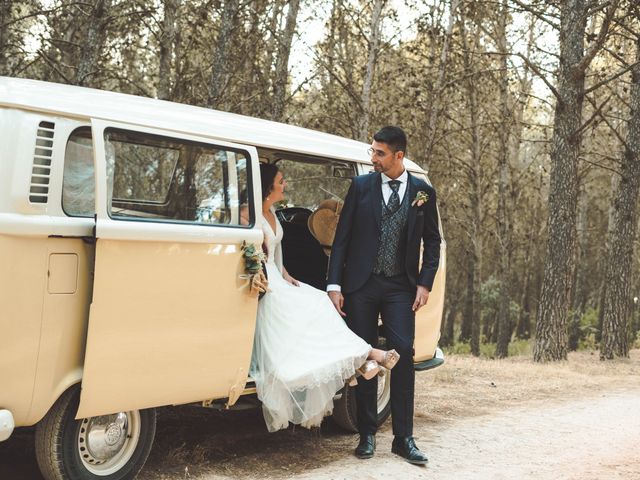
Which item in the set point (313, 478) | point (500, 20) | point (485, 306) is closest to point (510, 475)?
point (313, 478)

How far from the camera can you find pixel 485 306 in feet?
122

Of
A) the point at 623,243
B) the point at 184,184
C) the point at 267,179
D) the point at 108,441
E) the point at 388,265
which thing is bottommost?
the point at 108,441

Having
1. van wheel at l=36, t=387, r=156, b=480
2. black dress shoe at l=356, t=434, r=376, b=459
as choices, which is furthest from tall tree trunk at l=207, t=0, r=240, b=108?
van wheel at l=36, t=387, r=156, b=480

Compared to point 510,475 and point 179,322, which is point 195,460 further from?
point 510,475

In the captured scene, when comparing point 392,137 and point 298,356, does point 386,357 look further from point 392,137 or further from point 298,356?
point 392,137

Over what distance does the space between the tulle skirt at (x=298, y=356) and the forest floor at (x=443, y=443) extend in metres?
0.50

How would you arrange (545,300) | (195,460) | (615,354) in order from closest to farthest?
(195,460)
(545,300)
(615,354)

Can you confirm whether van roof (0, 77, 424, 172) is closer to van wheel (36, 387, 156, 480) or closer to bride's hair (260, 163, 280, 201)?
bride's hair (260, 163, 280, 201)

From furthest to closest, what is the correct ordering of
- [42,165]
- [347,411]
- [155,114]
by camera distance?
[347,411], [155,114], [42,165]

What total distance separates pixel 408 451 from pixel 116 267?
2.80m

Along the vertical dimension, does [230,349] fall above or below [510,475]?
above

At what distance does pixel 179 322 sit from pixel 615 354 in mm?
12583

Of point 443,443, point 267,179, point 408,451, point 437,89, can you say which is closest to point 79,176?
point 267,179

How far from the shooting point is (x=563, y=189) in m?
13.3
